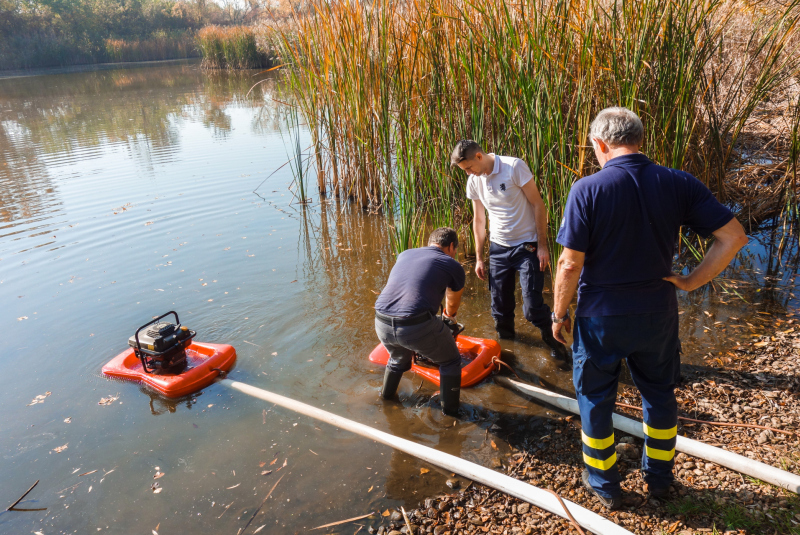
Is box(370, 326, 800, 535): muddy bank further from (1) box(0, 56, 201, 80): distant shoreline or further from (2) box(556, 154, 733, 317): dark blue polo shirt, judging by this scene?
(1) box(0, 56, 201, 80): distant shoreline

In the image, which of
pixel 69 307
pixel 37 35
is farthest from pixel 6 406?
pixel 37 35

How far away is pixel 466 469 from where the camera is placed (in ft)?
9.81

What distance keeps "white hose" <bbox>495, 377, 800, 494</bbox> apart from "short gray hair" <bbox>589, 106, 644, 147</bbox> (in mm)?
1808

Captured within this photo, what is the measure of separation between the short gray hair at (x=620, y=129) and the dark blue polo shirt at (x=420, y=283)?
1453 mm

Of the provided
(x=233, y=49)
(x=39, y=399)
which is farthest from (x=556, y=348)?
(x=233, y=49)

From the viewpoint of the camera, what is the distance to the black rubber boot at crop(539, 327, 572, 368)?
171 inches

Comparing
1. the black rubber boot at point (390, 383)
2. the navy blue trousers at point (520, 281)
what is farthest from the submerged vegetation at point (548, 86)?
the black rubber boot at point (390, 383)

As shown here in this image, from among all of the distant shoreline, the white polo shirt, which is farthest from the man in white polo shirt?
the distant shoreline

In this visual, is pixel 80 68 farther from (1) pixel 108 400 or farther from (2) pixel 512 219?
(2) pixel 512 219

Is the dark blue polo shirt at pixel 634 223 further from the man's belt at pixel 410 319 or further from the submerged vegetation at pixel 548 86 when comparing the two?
the submerged vegetation at pixel 548 86

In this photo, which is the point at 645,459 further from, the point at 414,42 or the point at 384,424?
the point at 414,42

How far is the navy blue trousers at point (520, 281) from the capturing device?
4.09m

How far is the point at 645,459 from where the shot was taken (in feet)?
8.88

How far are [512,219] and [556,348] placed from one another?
1.23 metres
